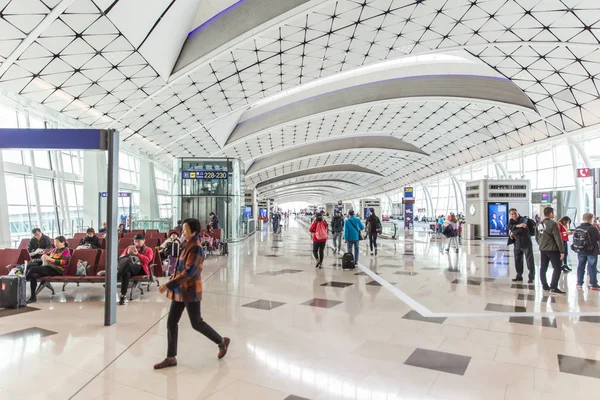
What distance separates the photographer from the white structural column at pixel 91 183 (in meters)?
27.1

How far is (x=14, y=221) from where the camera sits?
2153 cm

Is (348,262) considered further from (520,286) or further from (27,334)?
(27,334)

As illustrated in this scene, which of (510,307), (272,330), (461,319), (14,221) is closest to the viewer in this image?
(272,330)

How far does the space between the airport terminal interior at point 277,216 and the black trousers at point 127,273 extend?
45 mm

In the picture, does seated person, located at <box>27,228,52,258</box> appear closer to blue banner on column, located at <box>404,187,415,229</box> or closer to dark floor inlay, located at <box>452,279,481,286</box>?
dark floor inlay, located at <box>452,279,481,286</box>

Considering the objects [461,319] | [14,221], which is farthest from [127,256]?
[14,221]

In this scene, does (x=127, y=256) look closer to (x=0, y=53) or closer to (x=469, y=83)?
(x=0, y=53)

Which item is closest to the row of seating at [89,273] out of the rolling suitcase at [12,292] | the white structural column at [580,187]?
the rolling suitcase at [12,292]

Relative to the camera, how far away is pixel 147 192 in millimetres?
38438

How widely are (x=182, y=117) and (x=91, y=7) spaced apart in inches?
653

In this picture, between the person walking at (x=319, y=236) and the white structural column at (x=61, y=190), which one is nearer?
the person walking at (x=319, y=236)

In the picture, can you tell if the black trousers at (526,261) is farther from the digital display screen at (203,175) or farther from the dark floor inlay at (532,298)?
the digital display screen at (203,175)

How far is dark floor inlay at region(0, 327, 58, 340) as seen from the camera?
550cm

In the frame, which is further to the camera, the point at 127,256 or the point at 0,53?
the point at 0,53
